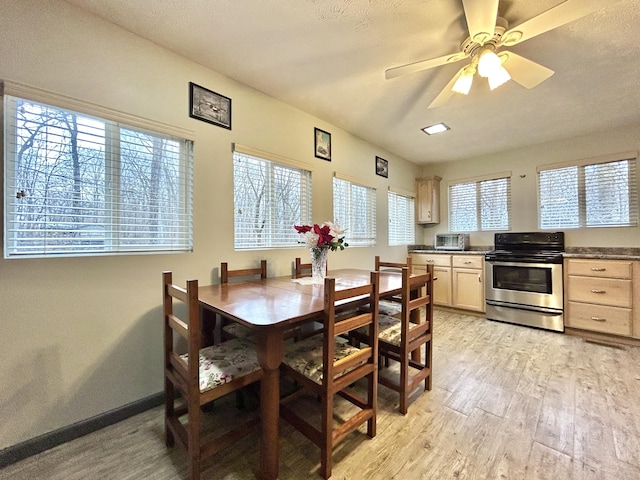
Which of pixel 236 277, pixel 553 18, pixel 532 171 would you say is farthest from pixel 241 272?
pixel 532 171

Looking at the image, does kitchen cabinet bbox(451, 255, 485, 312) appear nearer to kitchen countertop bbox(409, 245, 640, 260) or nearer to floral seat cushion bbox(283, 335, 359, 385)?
kitchen countertop bbox(409, 245, 640, 260)

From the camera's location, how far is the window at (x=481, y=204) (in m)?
4.18

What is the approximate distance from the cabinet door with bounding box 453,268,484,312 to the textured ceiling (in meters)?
2.02

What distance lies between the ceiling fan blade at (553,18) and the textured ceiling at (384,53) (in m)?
0.06

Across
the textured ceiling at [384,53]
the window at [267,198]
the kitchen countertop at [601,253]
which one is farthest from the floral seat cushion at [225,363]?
the kitchen countertop at [601,253]

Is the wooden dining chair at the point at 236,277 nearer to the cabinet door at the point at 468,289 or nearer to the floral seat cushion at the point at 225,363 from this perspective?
the floral seat cushion at the point at 225,363

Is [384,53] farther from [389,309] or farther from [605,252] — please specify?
[605,252]

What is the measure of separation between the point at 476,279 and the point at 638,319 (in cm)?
154

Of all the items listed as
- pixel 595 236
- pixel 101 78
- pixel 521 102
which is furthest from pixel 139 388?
pixel 595 236

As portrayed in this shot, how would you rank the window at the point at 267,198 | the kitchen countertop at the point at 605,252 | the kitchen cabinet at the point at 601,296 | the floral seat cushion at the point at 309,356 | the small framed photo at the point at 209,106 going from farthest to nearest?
the kitchen countertop at the point at 605,252 < the kitchen cabinet at the point at 601,296 < the window at the point at 267,198 < the small framed photo at the point at 209,106 < the floral seat cushion at the point at 309,356

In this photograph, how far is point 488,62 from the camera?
1638 millimetres

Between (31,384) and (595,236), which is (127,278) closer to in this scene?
(31,384)

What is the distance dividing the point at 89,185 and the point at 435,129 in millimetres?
3461

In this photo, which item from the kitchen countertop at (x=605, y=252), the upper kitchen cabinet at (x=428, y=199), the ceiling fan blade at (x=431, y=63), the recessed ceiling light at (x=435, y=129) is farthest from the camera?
the upper kitchen cabinet at (x=428, y=199)
